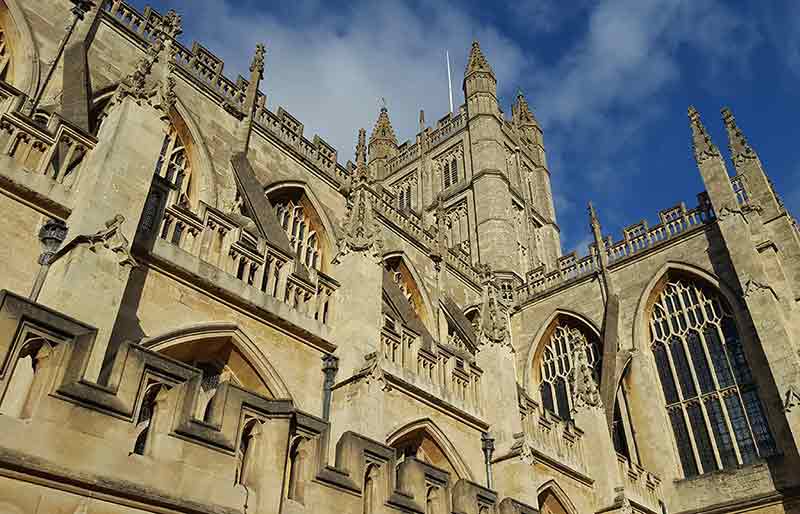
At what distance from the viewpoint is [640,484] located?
15.8m

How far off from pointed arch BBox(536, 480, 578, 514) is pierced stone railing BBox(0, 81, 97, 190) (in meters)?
10.2

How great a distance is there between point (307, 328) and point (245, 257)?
1.37 metres

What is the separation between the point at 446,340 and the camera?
1838cm

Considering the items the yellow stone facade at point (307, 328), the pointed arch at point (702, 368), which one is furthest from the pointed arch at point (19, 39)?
the pointed arch at point (702, 368)

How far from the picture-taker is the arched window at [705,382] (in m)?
16.8

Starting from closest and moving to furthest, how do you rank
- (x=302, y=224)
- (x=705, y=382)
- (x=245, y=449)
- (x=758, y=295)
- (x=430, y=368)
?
(x=245, y=449) → (x=430, y=368) → (x=758, y=295) → (x=302, y=224) → (x=705, y=382)

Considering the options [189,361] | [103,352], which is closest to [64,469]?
[103,352]

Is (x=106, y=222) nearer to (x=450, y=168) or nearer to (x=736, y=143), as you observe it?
(x=736, y=143)

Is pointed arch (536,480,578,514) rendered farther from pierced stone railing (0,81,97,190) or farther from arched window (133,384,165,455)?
pierced stone railing (0,81,97,190)

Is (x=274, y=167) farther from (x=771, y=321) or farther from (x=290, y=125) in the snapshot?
(x=771, y=321)

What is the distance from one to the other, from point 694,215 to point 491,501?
15787mm

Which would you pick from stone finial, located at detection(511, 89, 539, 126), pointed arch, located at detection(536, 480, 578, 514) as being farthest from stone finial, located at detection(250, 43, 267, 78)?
stone finial, located at detection(511, 89, 539, 126)

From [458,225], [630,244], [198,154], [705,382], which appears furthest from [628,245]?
[198,154]

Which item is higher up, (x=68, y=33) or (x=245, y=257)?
(x=68, y=33)
